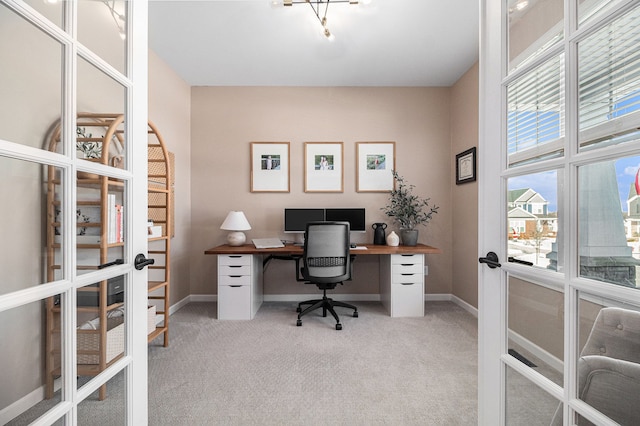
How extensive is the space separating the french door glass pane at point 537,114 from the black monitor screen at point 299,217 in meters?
2.67

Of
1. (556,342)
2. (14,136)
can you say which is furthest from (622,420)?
(14,136)

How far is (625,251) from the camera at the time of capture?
0.69 metres

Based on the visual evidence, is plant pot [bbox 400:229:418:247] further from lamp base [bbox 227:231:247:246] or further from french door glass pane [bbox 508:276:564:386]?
french door glass pane [bbox 508:276:564:386]

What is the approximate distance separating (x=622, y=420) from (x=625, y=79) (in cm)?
82

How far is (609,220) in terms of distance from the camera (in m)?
0.73

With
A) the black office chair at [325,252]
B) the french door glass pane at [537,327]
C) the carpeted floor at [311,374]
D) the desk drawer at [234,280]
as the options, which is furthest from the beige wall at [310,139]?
the french door glass pane at [537,327]

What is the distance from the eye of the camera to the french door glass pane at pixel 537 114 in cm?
86

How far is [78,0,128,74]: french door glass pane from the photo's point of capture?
829mm

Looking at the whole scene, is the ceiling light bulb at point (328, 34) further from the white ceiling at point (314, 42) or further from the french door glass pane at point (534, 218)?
the french door glass pane at point (534, 218)

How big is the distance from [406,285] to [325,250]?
1.03 meters

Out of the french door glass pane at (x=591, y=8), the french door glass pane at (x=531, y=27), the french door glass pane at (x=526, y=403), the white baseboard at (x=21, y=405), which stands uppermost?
the french door glass pane at (x=531, y=27)

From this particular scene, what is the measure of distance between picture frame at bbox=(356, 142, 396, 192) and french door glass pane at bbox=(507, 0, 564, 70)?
8.95 ft

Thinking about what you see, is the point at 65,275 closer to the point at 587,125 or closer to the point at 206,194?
the point at 587,125

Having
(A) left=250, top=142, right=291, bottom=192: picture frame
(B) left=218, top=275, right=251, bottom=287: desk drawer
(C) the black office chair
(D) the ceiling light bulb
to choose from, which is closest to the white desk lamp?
(B) left=218, top=275, right=251, bottom=287: desk drawer
